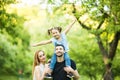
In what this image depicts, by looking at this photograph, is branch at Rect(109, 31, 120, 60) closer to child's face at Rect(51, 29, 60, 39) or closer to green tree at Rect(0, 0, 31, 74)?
child's face at Rect(51, 29, 60, 39)

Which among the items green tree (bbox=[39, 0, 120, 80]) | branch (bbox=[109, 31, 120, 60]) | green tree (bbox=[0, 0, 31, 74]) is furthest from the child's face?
green tree (bbox=[0, 0, 31, 74])

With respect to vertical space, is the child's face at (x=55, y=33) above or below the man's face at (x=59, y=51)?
above

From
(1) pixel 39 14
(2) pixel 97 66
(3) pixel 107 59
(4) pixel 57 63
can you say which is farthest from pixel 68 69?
(1) pixel 39 14

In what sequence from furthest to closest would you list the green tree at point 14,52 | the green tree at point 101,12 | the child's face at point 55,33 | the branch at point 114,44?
the green tree at point 14,52
the branch at point 114,44
the green tree at point 101,12
the child's face at point 55,33

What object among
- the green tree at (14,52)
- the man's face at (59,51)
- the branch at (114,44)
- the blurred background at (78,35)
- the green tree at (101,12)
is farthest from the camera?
the green tree at (14,52)

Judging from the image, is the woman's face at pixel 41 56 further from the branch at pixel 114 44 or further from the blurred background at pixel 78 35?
the branch at pixel 114 44

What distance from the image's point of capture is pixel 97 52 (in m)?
Answer: 28.6

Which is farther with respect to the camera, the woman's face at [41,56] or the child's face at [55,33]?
the woman's face at [41,56]

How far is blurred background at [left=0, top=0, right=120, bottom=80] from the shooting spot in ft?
61.0

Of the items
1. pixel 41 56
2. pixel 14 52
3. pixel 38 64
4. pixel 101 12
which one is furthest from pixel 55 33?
pixel 14 52

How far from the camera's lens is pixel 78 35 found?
31297mm

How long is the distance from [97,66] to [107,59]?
6180mm

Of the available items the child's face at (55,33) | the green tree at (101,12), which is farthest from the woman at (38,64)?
the green tree at (101,12)

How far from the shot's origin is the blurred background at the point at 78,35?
61.0ft
